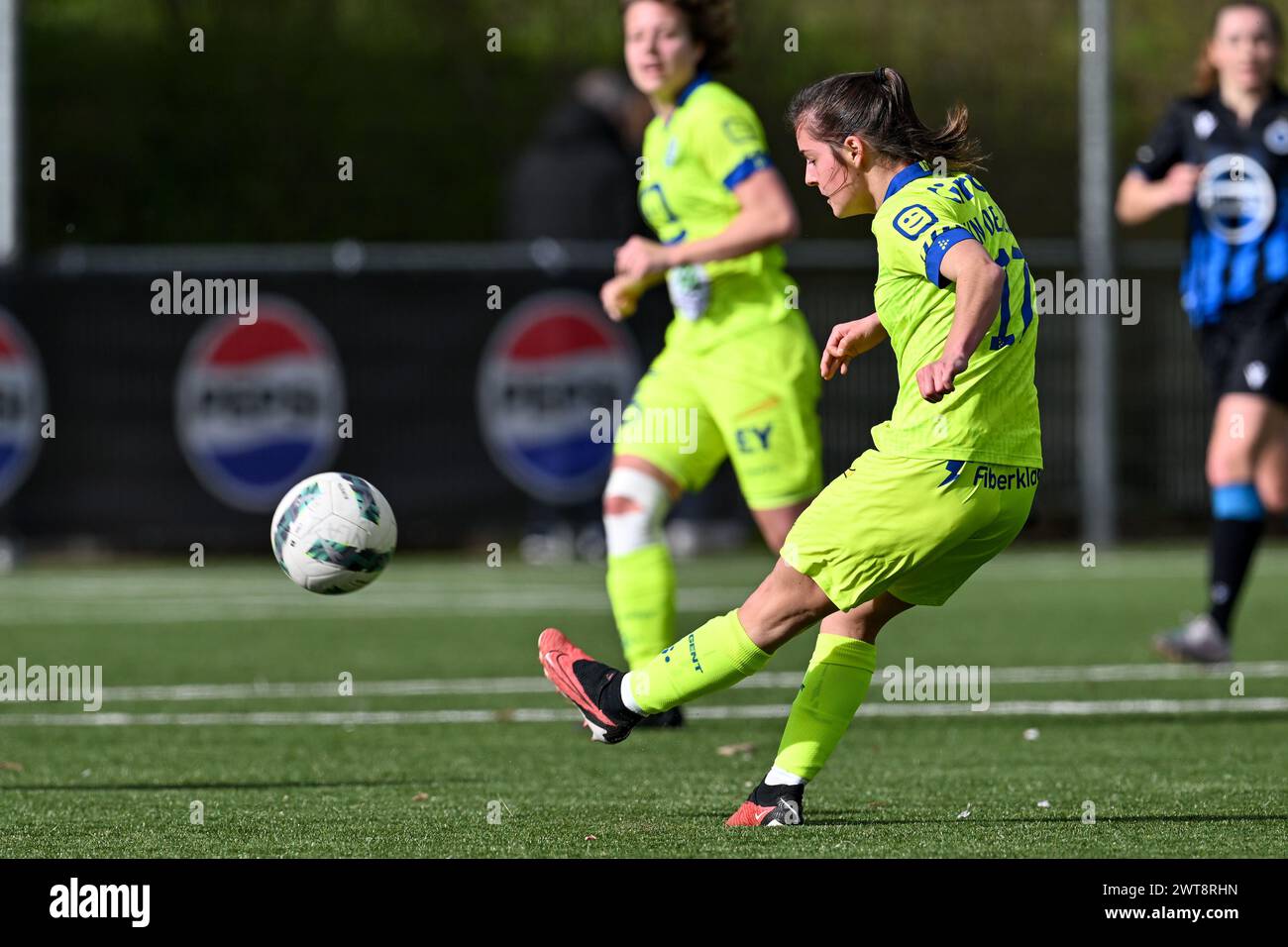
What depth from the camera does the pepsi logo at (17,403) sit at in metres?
15.6

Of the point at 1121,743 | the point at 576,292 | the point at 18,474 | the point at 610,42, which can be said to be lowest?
the point at 1121,743

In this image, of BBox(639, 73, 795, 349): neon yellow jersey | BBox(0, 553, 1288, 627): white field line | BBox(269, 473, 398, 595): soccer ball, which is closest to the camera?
BBox(269, 473, 398, 595): soccer ball

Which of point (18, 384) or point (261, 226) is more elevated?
point (261, 226)

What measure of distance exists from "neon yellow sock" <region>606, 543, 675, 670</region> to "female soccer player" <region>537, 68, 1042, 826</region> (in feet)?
6.07

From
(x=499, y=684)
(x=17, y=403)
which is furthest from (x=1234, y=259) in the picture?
(x=17, y=403)

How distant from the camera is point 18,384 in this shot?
51.2 ft

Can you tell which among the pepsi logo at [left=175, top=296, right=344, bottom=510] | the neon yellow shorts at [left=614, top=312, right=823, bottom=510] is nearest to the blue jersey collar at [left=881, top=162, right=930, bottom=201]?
the neon yellow shorts at [left=614, top=312, right=823, bottom=510]

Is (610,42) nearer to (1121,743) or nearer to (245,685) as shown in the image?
(245,685)

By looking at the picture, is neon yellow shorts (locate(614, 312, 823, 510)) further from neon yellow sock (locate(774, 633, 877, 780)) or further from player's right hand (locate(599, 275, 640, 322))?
neon yellow sock (locate(774, 633, 877, 780))

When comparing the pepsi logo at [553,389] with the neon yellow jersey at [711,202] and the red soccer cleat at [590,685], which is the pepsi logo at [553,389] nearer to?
the neon yellow jersey at [711,202]

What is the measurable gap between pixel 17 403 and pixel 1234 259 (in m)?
9.29

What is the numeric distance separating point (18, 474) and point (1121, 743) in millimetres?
10559

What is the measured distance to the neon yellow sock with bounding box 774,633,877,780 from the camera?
5.48 m
